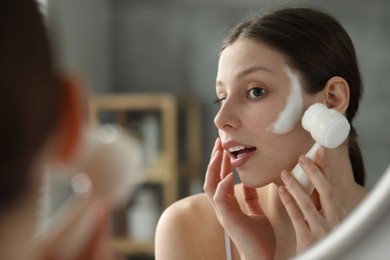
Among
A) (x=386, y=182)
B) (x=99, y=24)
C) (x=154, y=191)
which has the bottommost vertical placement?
(x=154, y=191)

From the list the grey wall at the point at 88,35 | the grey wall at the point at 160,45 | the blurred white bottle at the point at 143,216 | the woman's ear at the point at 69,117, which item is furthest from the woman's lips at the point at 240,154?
→ the blurred white bottle at the point at 143,216

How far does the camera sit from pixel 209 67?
1.34 meters

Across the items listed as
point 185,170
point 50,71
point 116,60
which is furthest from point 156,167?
point 50,71

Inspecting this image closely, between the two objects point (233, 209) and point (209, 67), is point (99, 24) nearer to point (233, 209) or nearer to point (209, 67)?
point (209, 67)

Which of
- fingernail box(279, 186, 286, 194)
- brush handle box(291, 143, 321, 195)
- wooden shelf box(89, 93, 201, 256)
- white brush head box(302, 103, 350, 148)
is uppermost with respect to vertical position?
white brush head box(302, 103, 350, 148)

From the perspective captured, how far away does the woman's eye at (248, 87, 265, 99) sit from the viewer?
591mm

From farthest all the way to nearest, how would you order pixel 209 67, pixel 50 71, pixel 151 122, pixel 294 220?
pixel 151 122
pixel 209 67
pixel 294 220
pixel 50 71

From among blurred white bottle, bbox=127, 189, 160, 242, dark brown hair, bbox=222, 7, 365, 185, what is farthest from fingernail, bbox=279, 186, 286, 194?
blurred white bottle, bbox=127, 189, 160, 242

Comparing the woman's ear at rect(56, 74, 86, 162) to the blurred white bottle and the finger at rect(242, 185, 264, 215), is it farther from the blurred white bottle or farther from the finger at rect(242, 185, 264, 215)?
the blurred white bottle

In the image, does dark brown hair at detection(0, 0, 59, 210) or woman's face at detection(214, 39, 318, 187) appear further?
woman's face at detection(214, 39, 318, 187)

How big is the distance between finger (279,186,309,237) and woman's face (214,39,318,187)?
42 millimetres

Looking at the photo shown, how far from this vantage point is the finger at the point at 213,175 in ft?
2.03

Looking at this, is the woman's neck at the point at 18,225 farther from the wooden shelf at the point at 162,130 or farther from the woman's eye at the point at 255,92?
the wooden shelf at the point at 162,130

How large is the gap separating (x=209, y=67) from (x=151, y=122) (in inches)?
11.7
